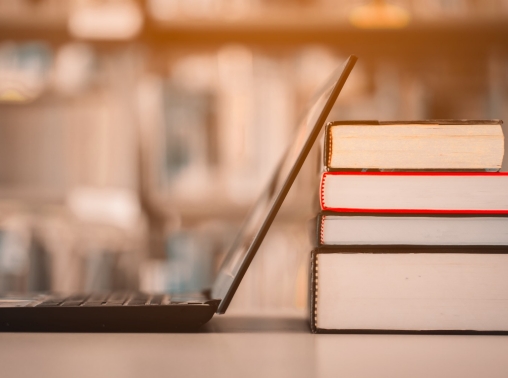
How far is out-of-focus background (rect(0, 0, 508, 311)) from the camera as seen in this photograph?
149cm

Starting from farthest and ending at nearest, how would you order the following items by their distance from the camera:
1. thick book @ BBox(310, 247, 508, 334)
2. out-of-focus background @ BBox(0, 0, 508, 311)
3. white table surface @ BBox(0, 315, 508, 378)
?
1. out-of-focus background @ BBox(0, 0, 508, 311)
2. thick book @ BBox(310, 247, 508, 334)
3. white table surface @ BBox(0, 315, 508, 378)

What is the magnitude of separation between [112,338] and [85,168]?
1157mm

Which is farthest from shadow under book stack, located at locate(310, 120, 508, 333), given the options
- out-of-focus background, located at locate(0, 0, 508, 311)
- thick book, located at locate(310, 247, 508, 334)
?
out-of-focus background, located at locate(0, 0, 508, 311)

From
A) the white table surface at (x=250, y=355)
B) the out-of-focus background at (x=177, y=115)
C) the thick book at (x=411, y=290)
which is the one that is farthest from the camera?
the out-of-focus background at (x=177, y=115)

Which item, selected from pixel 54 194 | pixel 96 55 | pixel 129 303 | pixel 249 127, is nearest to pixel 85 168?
pixel 54 194

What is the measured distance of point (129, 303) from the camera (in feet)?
1.74

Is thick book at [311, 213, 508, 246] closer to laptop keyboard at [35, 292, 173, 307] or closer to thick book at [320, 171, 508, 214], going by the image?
thick book at [320, 171, 508, 214]

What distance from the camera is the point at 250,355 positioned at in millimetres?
433

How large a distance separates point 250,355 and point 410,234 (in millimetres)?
201

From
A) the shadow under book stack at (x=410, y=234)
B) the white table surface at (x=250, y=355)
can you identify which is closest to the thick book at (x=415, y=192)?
the shadow under book stack at (x=410, y=234)

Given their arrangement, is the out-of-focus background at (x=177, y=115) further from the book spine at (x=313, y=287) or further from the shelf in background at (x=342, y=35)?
the book spine at (x=313, y=287)

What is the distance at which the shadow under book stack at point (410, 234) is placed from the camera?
0.50 meters

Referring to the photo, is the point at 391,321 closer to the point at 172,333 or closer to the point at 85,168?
the point at 172,333

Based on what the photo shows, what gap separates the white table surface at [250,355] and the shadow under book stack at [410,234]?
0.03 metres
